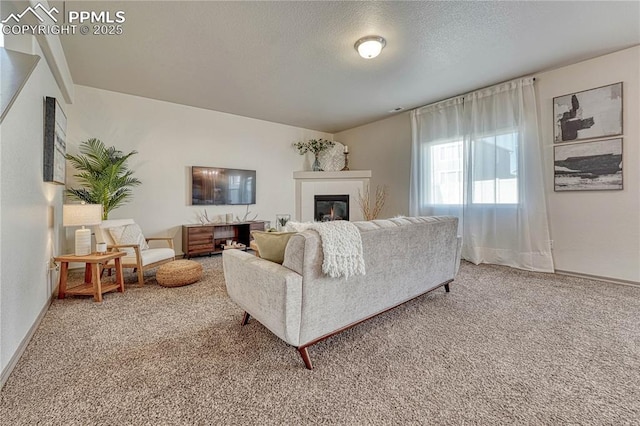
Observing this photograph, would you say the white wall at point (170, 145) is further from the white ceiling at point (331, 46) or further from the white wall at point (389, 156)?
the white wall at point (389, 156)

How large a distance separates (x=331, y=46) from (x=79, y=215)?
310cm

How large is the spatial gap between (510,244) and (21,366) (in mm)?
5074

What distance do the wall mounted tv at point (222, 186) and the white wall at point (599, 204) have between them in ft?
15.8

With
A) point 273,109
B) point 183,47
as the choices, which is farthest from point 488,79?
point 183,47

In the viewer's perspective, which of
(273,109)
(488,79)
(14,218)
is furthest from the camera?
(273,109)

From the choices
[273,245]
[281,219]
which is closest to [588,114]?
[273,245]

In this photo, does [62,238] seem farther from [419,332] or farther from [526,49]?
[526,49]

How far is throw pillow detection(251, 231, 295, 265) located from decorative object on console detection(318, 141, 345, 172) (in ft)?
14.6

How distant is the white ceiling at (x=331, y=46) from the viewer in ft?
7.43

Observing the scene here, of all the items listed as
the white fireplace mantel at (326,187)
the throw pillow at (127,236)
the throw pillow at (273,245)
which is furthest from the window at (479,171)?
the throw pillow at (127,236)

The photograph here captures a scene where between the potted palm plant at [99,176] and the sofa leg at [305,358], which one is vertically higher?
the potted palm plant at [99,176]

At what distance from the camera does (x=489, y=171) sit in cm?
391

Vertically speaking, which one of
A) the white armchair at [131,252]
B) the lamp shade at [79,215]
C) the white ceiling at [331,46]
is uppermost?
the white ceiling at [331,46]

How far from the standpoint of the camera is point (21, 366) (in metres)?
1.54
